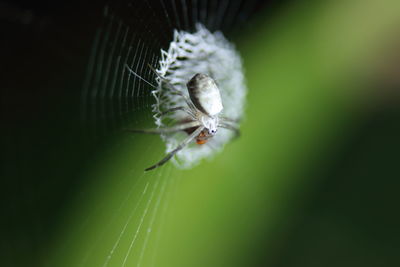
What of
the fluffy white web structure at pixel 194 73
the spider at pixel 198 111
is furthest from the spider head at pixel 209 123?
the fluffy white web structure at pixel 194 73

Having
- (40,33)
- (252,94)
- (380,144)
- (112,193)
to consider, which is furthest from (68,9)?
(380,144)

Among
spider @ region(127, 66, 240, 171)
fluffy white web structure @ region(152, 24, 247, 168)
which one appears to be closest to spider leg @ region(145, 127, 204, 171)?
spider @ region(127, 66, 240, 171)

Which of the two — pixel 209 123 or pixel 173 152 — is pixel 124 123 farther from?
pixel 209 123

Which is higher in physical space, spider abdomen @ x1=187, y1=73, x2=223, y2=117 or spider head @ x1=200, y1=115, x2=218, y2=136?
spider abdomen @ x1=187, y1=73, x2=223, y2=117

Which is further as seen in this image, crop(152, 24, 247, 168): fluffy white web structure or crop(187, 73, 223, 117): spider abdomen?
crop(152, 24, 247, 168): fluffy white web structure

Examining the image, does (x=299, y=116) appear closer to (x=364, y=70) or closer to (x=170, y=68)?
(x=364, y=70)

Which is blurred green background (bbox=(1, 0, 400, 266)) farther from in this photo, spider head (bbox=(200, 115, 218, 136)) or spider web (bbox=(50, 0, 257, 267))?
spider head (bbox=(200, 115, 218, 136))

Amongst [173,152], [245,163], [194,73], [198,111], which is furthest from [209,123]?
[245,163]
